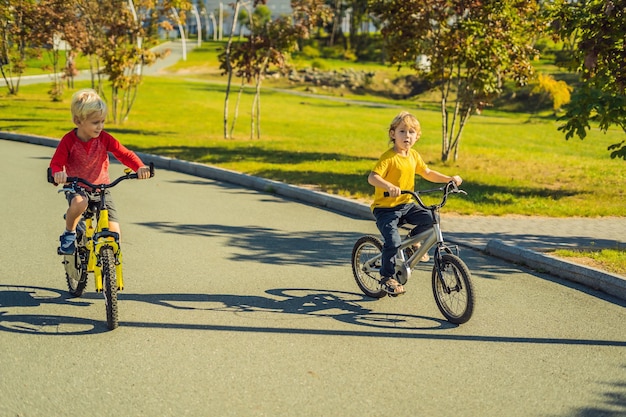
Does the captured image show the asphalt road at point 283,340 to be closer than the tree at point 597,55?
Yes

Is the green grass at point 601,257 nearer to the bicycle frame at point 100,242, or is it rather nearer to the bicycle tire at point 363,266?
the bicycle tire at point 363,266

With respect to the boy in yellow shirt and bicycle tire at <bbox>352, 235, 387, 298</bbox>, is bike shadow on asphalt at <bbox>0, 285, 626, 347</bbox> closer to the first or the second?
bicycle tire at <bbox>352, 235, 387, 298</bbox>

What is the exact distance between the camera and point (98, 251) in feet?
18.1

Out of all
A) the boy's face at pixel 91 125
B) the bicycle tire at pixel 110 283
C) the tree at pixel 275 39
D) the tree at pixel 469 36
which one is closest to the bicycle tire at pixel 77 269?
the bicycle tire at pixel 110 283

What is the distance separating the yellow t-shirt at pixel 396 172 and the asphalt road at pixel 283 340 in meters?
0.89

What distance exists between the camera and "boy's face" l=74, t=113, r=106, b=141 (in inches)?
222

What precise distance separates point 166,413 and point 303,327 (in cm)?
174

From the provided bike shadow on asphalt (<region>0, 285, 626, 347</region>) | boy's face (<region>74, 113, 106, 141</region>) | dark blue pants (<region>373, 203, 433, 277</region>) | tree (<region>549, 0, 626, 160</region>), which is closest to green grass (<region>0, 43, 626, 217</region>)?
tree (<region>549, 0, 626, 160</region>)

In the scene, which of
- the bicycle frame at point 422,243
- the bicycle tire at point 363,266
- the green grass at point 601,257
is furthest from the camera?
the green grass at point 601,257

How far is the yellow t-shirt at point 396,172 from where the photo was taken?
6023mm

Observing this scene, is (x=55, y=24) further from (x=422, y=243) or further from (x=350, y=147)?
(x=422, y=243)

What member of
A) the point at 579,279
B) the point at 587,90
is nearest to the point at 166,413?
the point at 579,279

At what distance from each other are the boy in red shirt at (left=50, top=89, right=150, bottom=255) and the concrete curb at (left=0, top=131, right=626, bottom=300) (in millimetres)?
4189

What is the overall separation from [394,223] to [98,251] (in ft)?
7.45
